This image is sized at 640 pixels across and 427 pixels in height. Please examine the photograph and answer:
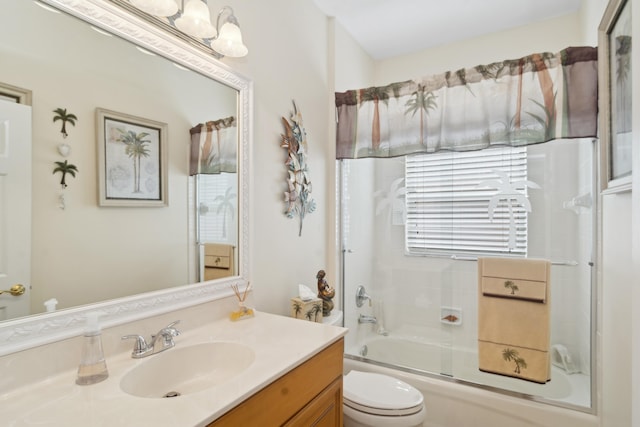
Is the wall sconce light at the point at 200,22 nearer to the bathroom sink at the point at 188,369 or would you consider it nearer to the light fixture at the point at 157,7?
the light fixture at the point at 157,7

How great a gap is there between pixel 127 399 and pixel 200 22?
4.16 ft

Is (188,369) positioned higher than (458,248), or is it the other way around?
(458,248)

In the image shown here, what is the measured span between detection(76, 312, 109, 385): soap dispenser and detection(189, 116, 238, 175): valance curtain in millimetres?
639

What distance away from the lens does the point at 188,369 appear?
1.11 metres

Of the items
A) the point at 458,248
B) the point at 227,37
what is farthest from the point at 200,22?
the point at 458,248

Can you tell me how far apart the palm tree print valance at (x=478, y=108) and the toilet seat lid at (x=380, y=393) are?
1400 mm

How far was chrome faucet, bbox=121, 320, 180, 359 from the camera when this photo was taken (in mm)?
1022

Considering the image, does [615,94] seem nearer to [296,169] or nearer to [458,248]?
[458,248]

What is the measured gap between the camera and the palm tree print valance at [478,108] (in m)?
1.67

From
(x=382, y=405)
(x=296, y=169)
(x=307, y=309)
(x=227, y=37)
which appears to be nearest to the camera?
(x=227, y=37)

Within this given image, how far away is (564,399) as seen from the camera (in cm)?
168

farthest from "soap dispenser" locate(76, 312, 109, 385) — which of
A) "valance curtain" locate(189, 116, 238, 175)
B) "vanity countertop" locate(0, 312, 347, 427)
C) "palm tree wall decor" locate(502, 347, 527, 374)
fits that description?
"palm tree wall decor" locate(502, 347, 527, 374)

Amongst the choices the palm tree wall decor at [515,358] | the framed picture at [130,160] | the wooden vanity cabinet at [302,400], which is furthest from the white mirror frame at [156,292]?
the palm tree wall decor at [515,358]

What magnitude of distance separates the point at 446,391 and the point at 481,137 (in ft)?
5.00
